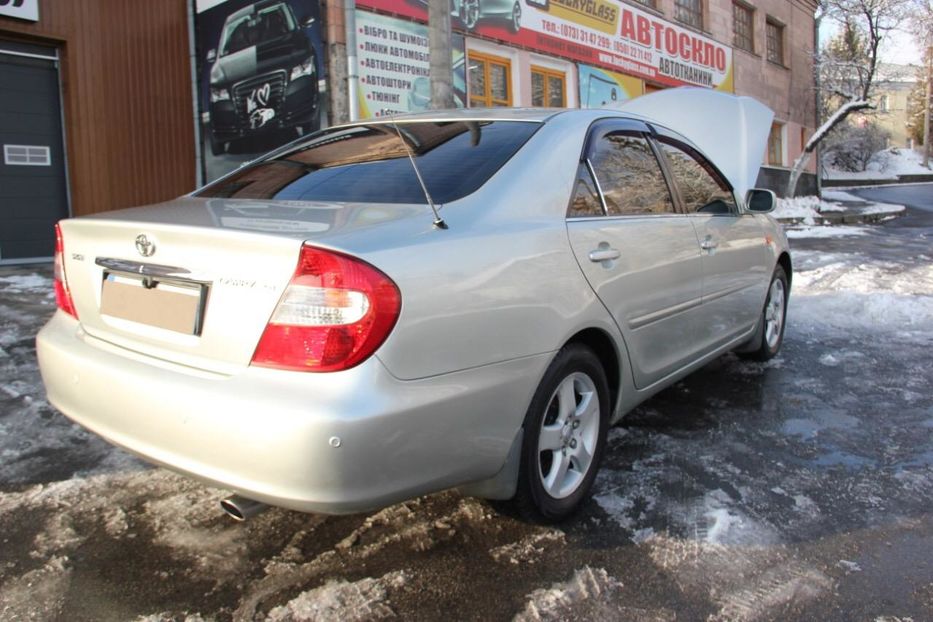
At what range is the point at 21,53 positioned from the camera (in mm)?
9070

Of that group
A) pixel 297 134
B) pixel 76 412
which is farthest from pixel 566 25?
pixel 76 412

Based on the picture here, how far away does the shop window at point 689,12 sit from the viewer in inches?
666

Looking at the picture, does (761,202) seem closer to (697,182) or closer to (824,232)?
(697,182)

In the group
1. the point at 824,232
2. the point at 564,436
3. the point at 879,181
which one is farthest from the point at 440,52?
the point at 879,181

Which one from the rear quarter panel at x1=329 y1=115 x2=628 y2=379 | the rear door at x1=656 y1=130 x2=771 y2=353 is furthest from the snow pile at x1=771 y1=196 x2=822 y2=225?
the rear quarter panel at x1=329 y1=115 x2=628 y2=379

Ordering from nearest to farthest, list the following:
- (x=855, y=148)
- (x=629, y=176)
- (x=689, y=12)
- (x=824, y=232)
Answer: (x=629, y=176) < (x=824, y=232) < (x=689, y=12) < (x=855, y=148)

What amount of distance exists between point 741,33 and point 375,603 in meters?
21.5

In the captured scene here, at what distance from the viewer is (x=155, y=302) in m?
2.23

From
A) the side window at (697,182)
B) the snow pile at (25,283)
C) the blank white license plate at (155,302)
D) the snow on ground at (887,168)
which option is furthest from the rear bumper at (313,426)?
the snow on ground at (887,168)

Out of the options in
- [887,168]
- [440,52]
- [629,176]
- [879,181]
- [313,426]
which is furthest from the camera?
[887,168]

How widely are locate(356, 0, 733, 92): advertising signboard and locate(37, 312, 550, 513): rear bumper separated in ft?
27.3

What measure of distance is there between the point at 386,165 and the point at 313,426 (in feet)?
3.95

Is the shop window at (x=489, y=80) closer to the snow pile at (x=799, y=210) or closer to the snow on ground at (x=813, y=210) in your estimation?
the snow on ground at (x=813, y=210)

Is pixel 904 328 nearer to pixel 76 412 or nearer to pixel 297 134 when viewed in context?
pixel 76 412
